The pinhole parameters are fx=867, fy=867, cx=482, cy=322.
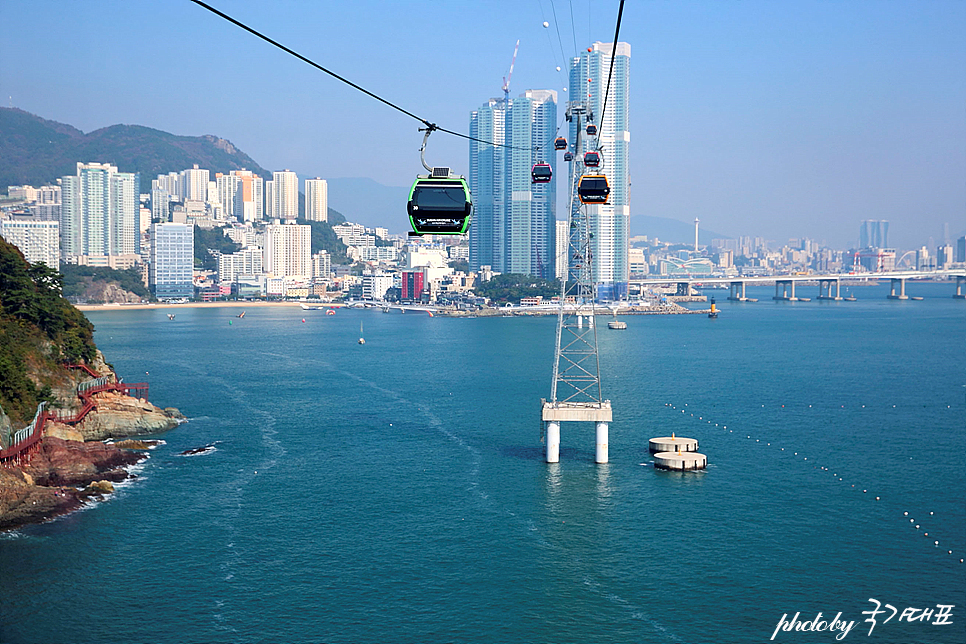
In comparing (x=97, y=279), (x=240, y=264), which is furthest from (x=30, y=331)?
(x=240, y=264)

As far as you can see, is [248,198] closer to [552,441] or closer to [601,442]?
[552,441]

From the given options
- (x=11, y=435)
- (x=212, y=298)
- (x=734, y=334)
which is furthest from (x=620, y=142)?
(x=11, y=435)

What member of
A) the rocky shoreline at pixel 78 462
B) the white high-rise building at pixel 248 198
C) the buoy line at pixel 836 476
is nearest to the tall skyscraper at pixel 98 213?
the white high-rise building at pixel 248 198

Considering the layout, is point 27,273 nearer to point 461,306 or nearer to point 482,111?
point 461,306

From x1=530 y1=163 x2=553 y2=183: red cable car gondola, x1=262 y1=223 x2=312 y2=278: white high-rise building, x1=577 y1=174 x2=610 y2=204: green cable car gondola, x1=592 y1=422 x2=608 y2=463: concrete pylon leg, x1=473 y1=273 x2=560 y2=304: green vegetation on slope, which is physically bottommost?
x1=592 y1=422 x2=608 y2=463: concrete pylon leg

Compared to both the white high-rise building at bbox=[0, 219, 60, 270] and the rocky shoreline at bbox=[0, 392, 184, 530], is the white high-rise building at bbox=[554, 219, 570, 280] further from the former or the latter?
the rocky shoreline at bbox=[0, 392, 184, 530]

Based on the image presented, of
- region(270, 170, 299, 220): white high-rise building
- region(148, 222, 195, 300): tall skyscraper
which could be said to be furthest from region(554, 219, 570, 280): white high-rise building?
region(270, 170, 299, 220): white high-rise building
